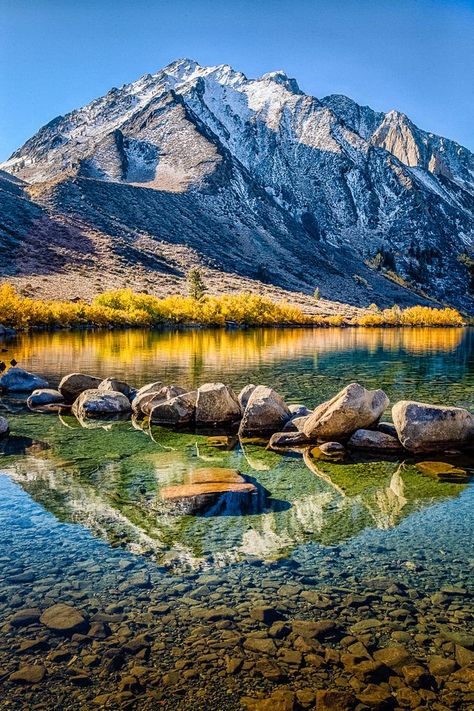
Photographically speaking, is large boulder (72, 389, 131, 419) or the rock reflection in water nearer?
the rock reflection in water

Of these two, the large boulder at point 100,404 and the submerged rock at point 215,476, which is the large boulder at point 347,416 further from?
the large boulder at point 100,404

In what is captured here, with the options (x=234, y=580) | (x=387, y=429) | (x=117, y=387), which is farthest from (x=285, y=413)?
(x=234, y=580)

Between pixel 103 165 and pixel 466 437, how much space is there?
187 meters

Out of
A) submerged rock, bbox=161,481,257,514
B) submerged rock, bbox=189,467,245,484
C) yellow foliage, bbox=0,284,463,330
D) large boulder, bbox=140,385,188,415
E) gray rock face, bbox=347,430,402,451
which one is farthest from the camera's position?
yellow foliage, bbox=0,284,463,330

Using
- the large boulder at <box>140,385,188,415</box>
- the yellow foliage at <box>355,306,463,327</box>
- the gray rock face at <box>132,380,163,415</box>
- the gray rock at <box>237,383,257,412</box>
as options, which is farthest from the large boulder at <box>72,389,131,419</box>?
the yellow foliage at <box>355,306,463,327</box>

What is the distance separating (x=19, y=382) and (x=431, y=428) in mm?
17765

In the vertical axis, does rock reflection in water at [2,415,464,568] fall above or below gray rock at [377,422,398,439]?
below

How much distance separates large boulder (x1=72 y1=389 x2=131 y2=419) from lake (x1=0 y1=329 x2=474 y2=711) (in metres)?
3.94

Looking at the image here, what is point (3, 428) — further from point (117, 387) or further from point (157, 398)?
point (117, 387)

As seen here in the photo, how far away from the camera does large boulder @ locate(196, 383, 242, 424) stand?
57.6ft

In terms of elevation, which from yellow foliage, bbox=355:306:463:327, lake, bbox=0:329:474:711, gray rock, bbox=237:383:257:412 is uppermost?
yellow foliage, bbox=355:306:463:327

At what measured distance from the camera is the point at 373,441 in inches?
573

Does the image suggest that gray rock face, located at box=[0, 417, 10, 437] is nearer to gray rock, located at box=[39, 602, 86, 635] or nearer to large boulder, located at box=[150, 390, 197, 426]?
large boulder, located at box=[150, 390, 197, 426]

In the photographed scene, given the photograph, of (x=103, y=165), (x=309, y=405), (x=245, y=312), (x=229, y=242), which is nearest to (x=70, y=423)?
(x=309, y=405)
